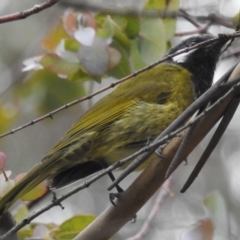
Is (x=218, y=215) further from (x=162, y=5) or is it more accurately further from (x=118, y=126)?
(x=162, y=5)

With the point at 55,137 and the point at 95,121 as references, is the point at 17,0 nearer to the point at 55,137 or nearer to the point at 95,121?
the point at 55,137

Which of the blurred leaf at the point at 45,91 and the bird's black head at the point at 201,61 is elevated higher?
the bird's black head at the point at 201,61

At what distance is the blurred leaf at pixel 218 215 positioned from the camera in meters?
2.02

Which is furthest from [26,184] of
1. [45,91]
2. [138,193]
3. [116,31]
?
[45,91]

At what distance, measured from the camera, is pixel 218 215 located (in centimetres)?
204

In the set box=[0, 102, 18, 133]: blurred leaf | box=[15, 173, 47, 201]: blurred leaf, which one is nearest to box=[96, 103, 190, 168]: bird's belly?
box=[15, 173, 47, 201]: blurred leaf

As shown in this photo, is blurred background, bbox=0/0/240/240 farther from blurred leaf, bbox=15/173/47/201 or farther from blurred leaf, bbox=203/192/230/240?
blurred leaf, bbox=15/173/47/201

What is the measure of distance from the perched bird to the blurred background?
16cm

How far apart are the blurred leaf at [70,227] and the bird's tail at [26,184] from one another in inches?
7.2

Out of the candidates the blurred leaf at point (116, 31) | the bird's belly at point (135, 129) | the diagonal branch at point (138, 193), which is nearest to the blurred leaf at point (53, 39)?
the blurred leaf at point (116, 31)

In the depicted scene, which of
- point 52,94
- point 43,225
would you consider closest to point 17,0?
point 52,94

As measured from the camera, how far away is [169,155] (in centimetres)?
180

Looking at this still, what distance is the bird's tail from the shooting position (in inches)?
77.0

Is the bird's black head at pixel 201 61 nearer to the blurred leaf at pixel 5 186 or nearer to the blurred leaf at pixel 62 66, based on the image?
the blurred leaf at pixel 62 66
